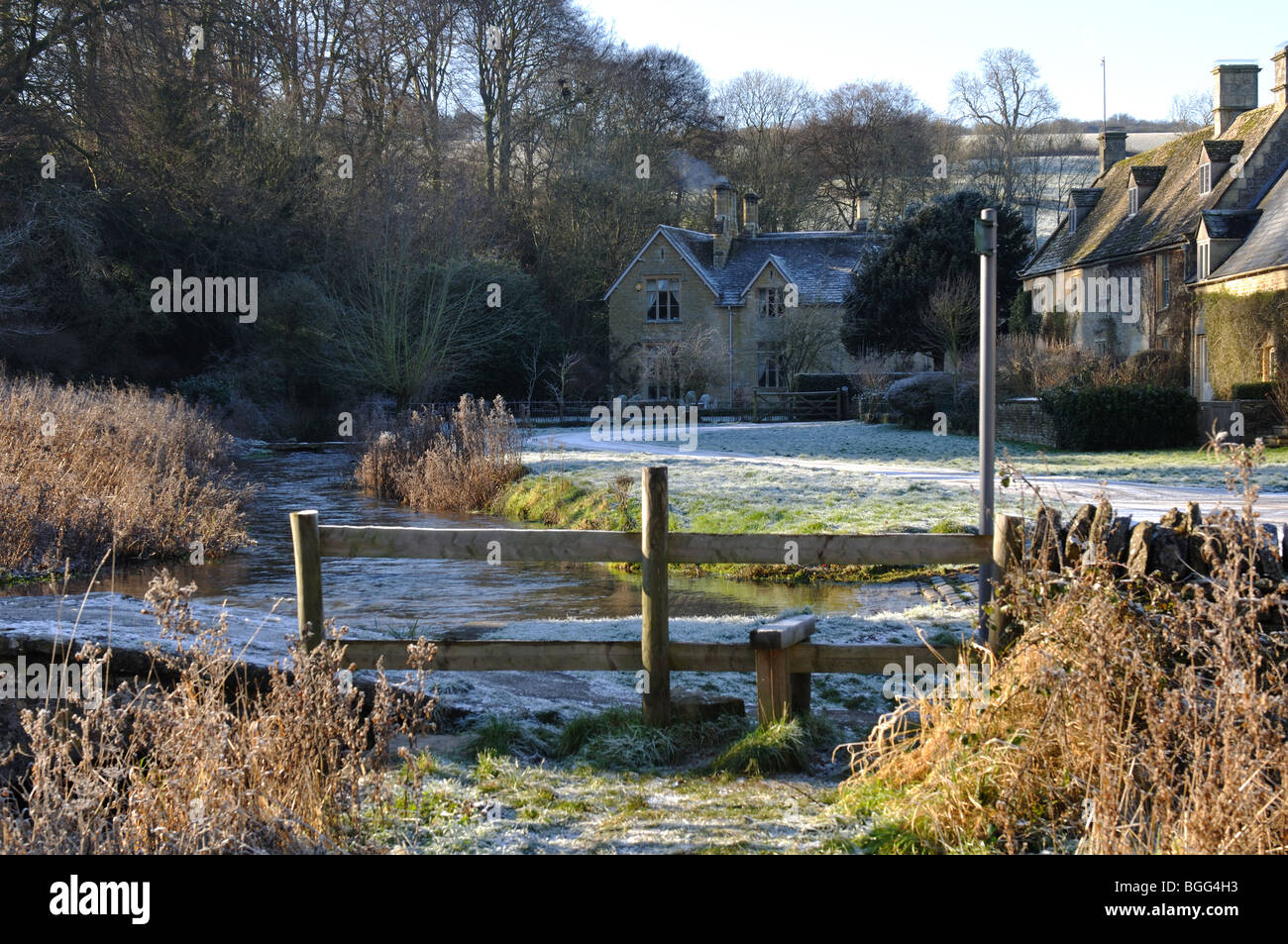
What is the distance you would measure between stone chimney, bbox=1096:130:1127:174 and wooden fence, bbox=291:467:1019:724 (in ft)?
134

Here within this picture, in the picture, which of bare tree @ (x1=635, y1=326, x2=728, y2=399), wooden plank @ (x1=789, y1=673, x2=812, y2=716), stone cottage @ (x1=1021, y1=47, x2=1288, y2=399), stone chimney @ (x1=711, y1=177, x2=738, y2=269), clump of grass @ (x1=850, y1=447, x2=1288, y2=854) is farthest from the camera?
stone chimney @ (x1=711, y1=177, x2=738, y2=269)

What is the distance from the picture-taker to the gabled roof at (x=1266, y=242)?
26.0m

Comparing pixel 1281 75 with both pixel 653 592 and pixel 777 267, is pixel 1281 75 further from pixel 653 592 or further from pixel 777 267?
pixel 653 592

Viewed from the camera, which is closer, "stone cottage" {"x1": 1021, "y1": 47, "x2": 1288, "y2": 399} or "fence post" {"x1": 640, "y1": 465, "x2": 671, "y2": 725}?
"fence post" {"x1": 640, "y1": 465, "x2": 671, "y2": 725}

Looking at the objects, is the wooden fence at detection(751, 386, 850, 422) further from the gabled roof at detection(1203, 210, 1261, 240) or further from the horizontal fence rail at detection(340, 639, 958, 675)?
the horizontal fence rail at detection(340, 639, 958, 675)

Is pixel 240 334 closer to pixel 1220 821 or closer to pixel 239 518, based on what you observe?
pixel 239 518

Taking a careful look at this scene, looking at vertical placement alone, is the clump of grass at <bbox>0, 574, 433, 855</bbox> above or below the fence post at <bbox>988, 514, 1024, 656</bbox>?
below

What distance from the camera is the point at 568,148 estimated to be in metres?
47.9

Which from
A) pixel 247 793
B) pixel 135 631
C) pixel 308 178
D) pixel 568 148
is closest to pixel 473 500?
pixel 135 631

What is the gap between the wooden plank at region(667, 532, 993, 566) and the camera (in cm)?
602

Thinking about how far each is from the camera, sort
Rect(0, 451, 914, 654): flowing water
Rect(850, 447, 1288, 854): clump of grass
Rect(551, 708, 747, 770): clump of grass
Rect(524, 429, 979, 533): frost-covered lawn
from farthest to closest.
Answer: Rect(524, 429, 979, 533): frost-covered lawn < Rect(0, 451, 914, 654): flowing water < Rect(551, 708, 747, 770): clump of grass < Rect(850, 447, 1288, 854): clump of grass

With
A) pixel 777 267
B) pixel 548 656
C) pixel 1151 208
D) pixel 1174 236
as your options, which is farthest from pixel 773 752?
pixel 777 267

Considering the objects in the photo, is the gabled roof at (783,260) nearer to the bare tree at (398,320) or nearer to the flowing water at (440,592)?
the bare tree at (398,320)

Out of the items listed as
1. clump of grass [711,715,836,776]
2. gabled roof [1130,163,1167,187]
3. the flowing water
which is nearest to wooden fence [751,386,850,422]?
gabled roof [1130,163,1167,187]
